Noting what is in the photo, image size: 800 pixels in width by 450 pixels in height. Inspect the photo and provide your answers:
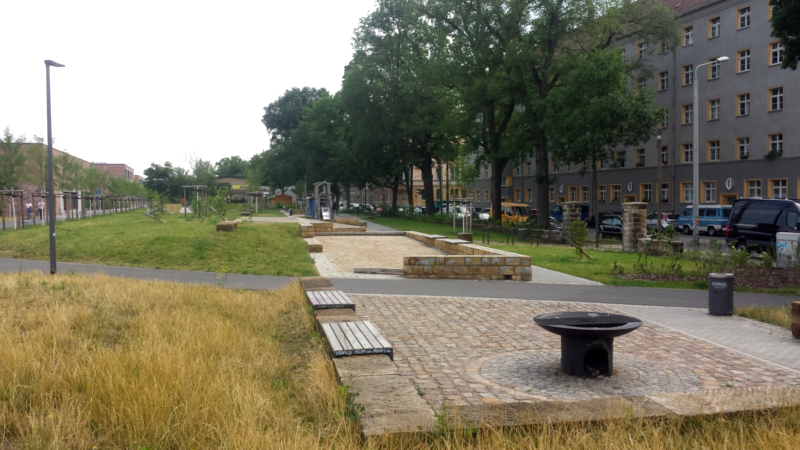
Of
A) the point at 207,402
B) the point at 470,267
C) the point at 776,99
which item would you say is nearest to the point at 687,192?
the point at 776,99

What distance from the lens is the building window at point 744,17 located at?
41.6 metres

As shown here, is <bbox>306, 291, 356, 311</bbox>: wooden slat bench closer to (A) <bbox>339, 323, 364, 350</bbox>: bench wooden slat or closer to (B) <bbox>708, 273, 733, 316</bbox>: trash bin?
(A) <bbox>339, 323, 364, 350</bbox>: bench wooden slat

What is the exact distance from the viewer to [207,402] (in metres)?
4.53

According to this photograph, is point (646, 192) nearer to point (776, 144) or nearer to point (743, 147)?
point (743, 147)

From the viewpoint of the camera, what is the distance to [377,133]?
50.5 meters

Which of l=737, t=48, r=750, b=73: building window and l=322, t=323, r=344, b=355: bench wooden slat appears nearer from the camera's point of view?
l=322, t=323, r=344, b=355: bench wooden slat

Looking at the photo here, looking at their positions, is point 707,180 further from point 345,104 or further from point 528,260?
point 528,260

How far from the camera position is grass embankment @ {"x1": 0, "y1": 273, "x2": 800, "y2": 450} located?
12.8 ft

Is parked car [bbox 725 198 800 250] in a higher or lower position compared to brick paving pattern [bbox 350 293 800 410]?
higher

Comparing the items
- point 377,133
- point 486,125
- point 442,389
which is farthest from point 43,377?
point 377,133

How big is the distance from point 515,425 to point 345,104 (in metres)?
50.4

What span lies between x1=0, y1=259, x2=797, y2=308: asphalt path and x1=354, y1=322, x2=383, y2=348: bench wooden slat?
17.9ft

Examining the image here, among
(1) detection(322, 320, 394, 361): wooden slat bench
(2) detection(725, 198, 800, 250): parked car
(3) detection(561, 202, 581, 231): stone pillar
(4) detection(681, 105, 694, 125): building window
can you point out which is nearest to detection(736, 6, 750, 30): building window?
(4) detection(681, 105, 694, 125): building window

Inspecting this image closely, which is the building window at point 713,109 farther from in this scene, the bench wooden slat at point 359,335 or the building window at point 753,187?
the bench wooden slat at point 359,335
